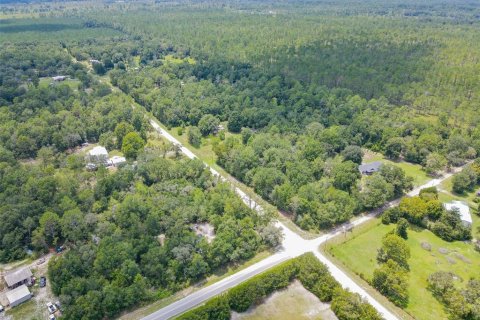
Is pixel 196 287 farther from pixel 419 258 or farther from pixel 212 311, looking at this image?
pixel 419 258

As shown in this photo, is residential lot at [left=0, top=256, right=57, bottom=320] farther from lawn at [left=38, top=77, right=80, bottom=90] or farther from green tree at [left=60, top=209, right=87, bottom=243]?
lawn at [left=38, top=77, right=80, bottom=90]

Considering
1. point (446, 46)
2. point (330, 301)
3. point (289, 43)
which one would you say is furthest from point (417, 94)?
point (330, 301)

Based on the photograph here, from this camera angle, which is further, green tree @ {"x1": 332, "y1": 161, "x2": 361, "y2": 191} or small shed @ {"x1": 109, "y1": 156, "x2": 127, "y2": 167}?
small shed @ {"x1": 109, "y1": 156, "x2": 127, "y2": 167}

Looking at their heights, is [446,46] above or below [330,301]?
above

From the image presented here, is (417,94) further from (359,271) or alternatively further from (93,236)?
(93,236)

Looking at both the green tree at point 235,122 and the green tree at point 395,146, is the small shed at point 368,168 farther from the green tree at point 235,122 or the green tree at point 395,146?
the green tree at point 235,122

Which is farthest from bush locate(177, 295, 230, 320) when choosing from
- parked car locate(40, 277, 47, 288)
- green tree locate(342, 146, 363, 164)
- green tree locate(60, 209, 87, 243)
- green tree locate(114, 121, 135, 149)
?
green tree locate(114, 121, 135, 149)

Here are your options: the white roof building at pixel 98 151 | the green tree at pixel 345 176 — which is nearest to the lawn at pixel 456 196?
the green tree at pixel 345 176
